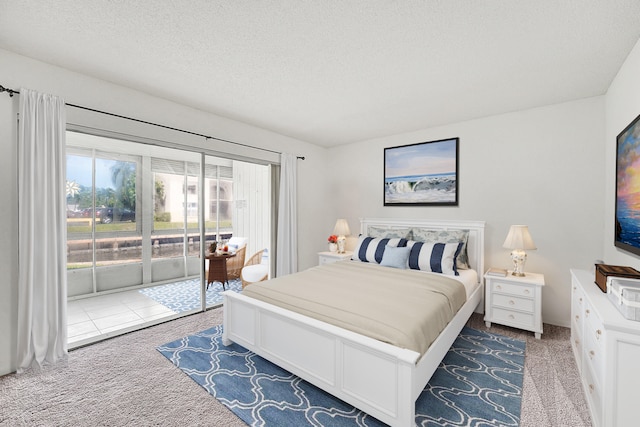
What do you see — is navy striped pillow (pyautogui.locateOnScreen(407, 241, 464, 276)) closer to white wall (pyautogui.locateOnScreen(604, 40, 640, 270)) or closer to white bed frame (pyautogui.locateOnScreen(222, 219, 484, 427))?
white bed frame (pyautogui.locateOnScreen(222, 219, 484, 427))

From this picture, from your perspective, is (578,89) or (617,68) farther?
(578,89)

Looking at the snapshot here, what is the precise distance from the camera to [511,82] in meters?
2.67

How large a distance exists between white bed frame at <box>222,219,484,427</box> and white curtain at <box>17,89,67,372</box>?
1436 mm

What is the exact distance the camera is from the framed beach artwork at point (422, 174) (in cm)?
390

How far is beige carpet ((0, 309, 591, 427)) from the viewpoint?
71.2 inches

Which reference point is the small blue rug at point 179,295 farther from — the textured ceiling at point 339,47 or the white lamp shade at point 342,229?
the textured ceiling at point 339,47

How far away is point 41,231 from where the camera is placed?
7.79 feet

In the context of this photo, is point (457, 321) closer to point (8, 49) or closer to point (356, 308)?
point (356, 308)

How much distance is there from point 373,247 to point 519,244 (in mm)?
1639

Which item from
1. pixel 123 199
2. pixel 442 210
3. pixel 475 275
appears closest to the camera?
pixel 123 199

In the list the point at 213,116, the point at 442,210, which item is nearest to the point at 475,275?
the point at 442,210

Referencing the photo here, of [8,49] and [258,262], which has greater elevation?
[8,49]

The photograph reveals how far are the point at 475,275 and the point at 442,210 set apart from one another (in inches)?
39.0

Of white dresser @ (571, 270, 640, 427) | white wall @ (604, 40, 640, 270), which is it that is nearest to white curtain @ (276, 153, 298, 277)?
white dresser @ (571, 270, 640, 427)
